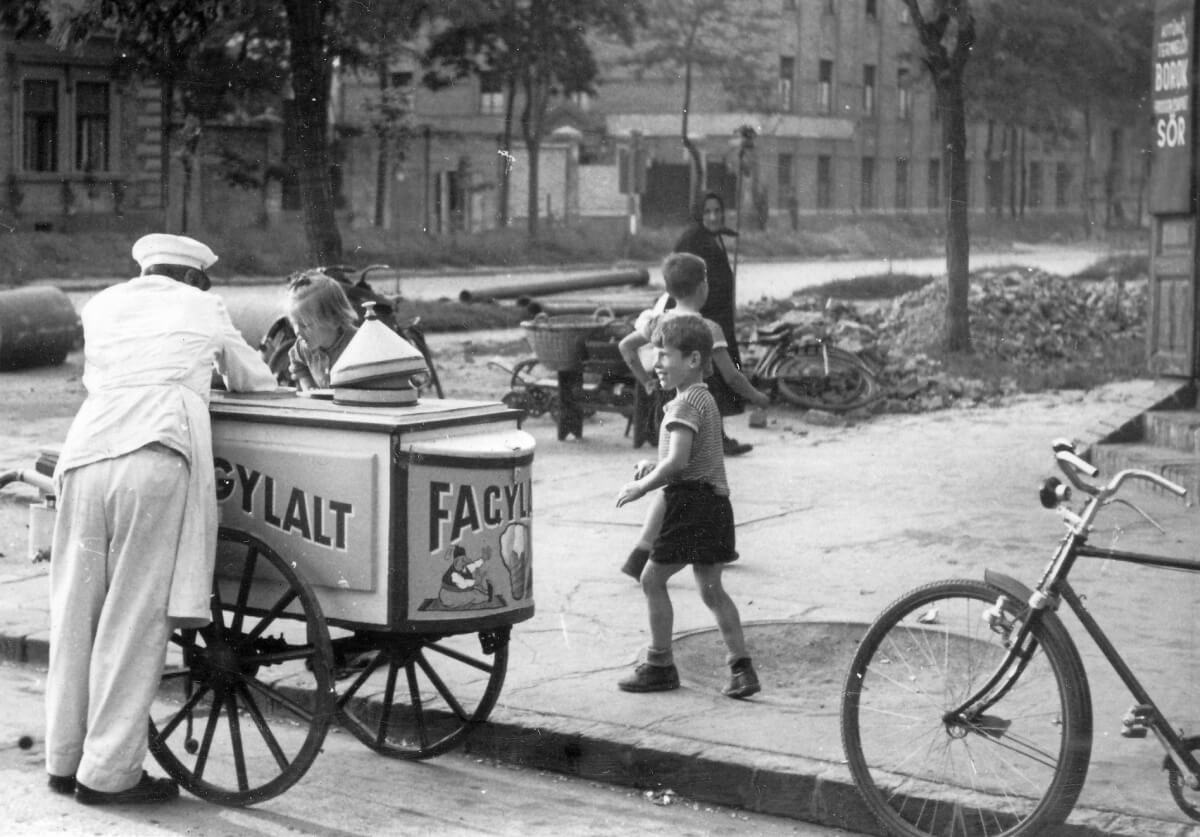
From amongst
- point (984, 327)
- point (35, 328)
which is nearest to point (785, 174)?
point (984, 327)

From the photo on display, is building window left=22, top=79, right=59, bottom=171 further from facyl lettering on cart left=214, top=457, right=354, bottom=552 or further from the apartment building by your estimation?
facyl lettering on cart left=214, top=457, right=354, bottom=552

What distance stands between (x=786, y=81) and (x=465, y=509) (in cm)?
3472

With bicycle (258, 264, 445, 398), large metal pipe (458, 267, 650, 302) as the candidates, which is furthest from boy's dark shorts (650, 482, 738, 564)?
large metal pipe (458, 267, 650, 302)

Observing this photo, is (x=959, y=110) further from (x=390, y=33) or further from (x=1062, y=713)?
(x=1062, y=713)

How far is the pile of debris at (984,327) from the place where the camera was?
Result: 16375 mm

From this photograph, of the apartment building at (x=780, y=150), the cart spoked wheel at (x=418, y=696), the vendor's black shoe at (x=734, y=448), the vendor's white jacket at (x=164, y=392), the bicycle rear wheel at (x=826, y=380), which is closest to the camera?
the vendor's white jacket at (x=164, y=392)

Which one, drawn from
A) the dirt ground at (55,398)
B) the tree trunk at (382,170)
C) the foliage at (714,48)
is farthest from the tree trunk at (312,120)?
the tree trunk at (382,170)

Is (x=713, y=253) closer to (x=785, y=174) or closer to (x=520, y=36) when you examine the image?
(x=520, y=36)

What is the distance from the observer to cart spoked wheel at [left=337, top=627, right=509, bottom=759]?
555 cm

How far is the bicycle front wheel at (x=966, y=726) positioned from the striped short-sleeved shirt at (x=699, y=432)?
1.05m

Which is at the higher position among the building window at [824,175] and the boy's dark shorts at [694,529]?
the building window at [824,175]

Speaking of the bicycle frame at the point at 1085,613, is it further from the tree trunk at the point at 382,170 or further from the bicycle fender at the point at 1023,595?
the tree trunk at the point at 382,170

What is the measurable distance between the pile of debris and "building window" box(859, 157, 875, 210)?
2210 cm

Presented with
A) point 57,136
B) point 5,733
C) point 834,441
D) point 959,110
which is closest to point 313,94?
point 959,110
